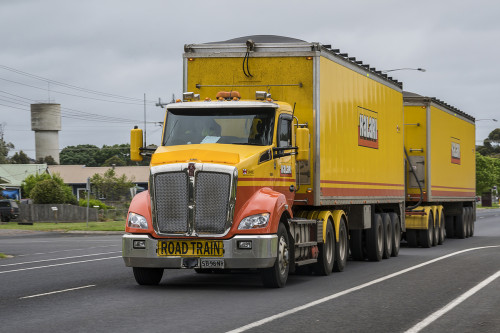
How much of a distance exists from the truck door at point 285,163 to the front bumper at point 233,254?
1551 mm

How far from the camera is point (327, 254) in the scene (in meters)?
Result: 18.6

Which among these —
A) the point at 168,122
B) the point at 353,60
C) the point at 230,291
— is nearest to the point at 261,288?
the point at 230,291

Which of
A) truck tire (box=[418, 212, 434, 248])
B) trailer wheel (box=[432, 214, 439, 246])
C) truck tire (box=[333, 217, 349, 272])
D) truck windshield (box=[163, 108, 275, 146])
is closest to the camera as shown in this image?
truck windshield (box=[163, 108, 275, 146])

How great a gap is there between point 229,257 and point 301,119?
13.6 feet

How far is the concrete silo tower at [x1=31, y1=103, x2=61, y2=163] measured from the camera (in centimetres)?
15650

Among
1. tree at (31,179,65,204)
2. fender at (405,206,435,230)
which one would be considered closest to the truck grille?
fender at (405,206,435,230)

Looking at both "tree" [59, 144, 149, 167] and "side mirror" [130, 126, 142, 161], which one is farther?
"tree" [59, 144, 149, 167]

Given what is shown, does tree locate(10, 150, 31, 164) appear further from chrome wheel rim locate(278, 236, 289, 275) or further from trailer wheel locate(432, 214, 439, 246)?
chrome wheel rim locate(278, 236, 289, 275)

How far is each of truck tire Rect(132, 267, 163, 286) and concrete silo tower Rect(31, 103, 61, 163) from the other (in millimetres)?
143927

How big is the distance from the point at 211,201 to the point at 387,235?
10163 mm

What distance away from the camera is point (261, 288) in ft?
51.0

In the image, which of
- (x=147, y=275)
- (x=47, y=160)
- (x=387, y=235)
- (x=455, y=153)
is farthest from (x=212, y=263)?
(x=47, y=160)

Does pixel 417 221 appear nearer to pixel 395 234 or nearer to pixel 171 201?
pixel 395 234

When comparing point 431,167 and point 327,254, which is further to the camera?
point 431,167
